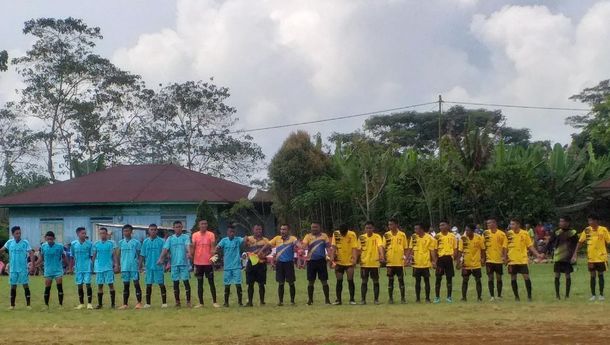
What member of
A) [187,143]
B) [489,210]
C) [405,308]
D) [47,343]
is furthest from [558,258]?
[187,143]

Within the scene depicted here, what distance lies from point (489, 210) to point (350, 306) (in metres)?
21.8

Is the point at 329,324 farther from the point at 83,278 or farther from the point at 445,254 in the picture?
the point at 83,278

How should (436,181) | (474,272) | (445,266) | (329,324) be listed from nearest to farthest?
(329,324) → (445,266) → (474,272) → (436,181)

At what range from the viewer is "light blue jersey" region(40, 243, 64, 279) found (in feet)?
70.4

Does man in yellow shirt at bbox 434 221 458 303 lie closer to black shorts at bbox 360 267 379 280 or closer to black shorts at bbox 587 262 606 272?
black shorts at bbox 360 267 379 280

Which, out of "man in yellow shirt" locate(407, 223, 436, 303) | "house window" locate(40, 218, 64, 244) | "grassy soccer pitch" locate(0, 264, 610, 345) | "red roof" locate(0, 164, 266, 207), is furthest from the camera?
"house window" locate(40, 218, 64, 244)

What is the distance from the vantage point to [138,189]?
47.3 metres

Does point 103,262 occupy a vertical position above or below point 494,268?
above

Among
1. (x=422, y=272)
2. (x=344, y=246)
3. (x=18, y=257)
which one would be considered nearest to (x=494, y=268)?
(x=422, y=272)

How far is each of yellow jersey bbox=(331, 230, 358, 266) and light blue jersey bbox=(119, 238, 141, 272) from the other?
4.54m

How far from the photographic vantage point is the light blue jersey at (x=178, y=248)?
2102 cm

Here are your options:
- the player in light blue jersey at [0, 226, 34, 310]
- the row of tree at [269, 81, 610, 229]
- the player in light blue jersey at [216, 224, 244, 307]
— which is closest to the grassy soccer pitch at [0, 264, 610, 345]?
the player in light blue jersey at [216, 224, 244, 307]

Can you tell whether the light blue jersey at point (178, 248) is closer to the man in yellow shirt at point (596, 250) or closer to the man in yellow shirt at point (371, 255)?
the man in yellow shirt at point (371, 255)

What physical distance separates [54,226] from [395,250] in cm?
3026
